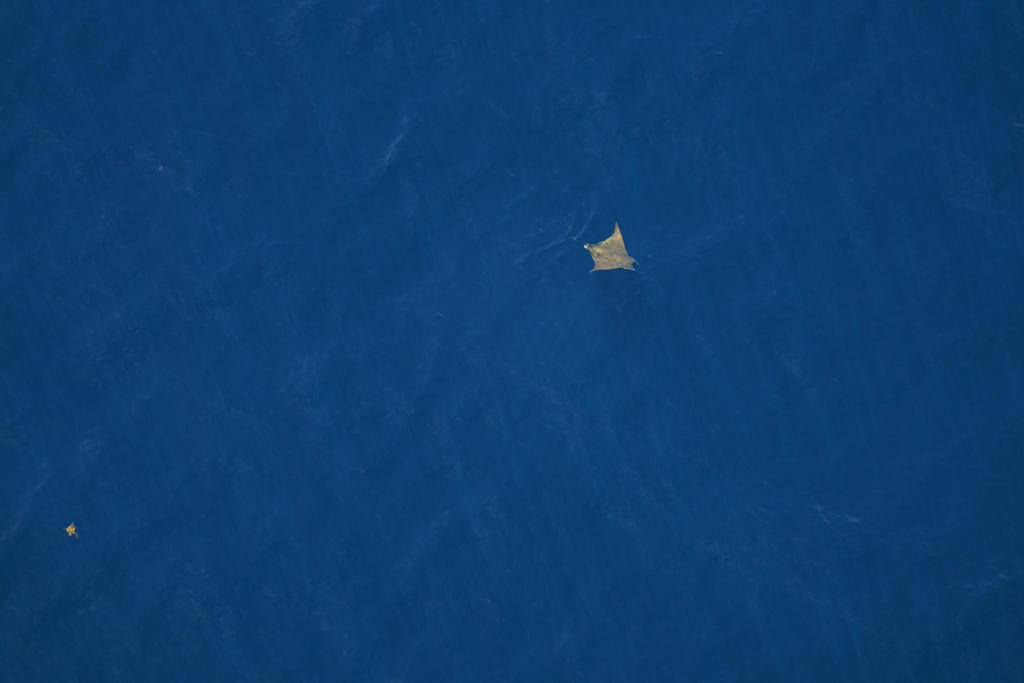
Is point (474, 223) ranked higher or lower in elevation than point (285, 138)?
lower

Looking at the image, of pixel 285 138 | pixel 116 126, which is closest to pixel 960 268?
pixel 285 138

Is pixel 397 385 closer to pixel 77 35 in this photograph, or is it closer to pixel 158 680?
pixel 158 680

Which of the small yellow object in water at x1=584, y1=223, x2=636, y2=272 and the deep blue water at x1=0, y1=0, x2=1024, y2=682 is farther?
the small yellow object in water at x1=584, y1=223, x2=636, y2=272

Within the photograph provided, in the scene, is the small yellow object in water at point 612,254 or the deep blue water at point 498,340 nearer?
the deep blue water at point 498,340
